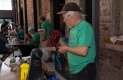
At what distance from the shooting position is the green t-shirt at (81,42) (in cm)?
198

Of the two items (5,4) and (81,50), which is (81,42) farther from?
(5,4)

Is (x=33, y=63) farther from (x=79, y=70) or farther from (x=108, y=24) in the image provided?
(x=108, y=24)

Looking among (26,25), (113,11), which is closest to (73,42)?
(113,11)

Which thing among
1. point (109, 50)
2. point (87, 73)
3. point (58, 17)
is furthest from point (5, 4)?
point (87, 73)

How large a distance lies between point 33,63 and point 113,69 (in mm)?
1964

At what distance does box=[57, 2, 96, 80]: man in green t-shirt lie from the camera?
1.99 m

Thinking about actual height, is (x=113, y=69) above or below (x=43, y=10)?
below

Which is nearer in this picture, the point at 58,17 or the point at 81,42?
the point at 81,42

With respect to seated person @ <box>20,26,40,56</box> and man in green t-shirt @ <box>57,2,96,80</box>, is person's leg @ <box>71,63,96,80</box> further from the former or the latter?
seated person @ <box>20,26,40,56</box>

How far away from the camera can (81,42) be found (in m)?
1.96

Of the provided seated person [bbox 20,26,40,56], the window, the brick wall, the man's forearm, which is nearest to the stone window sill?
the brick wall

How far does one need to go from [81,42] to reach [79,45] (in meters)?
0.04

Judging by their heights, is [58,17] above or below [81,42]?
above

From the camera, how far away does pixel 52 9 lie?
680cm
